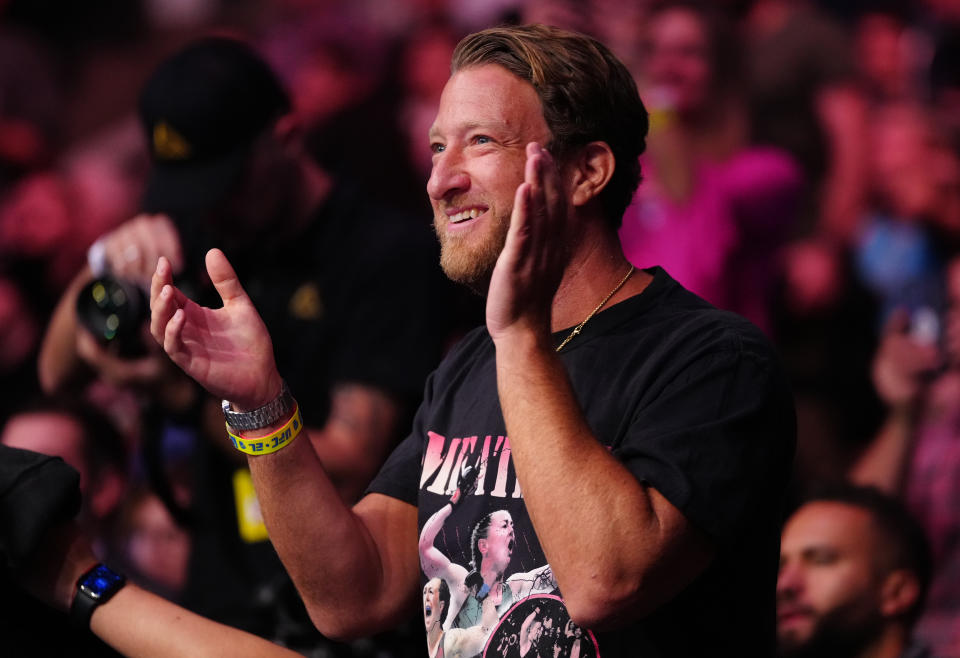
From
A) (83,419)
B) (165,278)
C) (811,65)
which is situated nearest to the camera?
(165,278)

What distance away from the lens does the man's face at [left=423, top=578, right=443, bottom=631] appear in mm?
1765

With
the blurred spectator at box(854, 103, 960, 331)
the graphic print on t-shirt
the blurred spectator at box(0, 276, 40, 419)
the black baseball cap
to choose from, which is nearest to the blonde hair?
the graphic print on t-shirt

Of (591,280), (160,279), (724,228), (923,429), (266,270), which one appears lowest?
(923,429)

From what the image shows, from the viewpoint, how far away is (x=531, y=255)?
1.53 m

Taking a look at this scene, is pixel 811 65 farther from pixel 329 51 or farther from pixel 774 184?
pixel 329 51

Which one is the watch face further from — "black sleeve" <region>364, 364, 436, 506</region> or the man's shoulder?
the man's shoulder

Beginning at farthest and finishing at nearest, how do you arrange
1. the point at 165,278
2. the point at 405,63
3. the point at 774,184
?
the point at 405,63, the point at 774,184, the point at 165,278

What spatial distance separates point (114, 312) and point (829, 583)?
1.62 meters

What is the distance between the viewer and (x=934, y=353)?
338 centimetres

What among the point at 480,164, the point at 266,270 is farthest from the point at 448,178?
the point at 266,270

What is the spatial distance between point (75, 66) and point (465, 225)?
3693mm

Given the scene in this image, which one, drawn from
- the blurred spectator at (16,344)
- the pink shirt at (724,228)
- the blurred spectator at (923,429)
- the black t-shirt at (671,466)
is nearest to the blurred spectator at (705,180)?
the pink shirt at (724,228)

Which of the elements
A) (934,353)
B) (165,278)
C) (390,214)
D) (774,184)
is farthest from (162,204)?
(934,353)

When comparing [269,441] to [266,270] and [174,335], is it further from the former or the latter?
[266,270]
